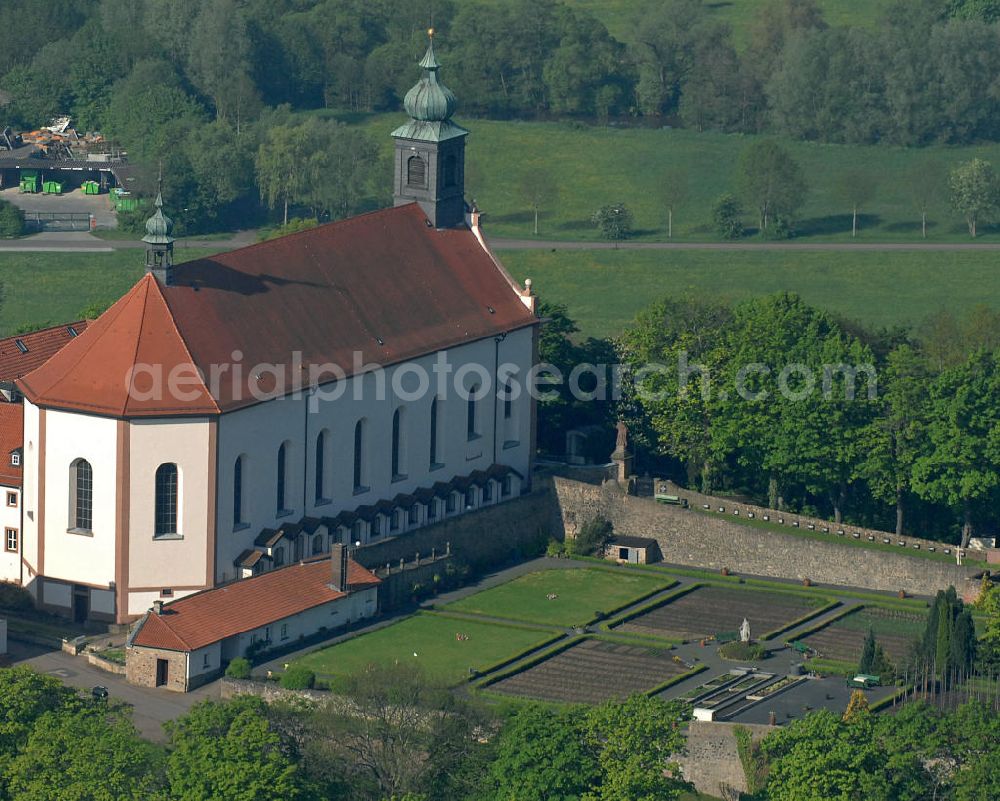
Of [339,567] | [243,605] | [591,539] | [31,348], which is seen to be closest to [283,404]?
[339,567]

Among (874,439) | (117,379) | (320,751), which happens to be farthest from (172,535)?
(874,439)

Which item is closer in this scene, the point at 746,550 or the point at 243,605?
Result: the point at 243,605

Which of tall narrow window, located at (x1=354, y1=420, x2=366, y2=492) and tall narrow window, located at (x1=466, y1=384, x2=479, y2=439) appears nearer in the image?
tall narrow window, located at (x1=354, y1=420, x2=366, y2=492)

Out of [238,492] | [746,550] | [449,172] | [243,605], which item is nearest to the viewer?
[243,605]

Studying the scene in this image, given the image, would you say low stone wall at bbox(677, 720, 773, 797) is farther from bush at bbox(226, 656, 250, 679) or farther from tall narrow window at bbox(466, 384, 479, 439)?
tall narrow window at bbox(466, 384, 479, 439)

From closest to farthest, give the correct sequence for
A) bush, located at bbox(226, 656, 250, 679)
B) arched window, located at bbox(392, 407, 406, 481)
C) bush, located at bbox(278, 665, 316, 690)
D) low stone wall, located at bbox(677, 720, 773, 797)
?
low stone wall, located at bbox(677, 720, 773, 797) < bush, located at bbox(278, 665, 316, 690) < bush, located at bbox(226, 656, 250, 679) < arched window, located at bbox(392, 407, 406, 481)

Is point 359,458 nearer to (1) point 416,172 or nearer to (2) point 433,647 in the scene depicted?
(2) point 433,647

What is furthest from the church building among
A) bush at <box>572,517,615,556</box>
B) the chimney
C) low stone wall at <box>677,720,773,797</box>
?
low stone wall at <box>677,720,773,797</box>

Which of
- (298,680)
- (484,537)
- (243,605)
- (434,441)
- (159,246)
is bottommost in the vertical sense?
(298,680)
